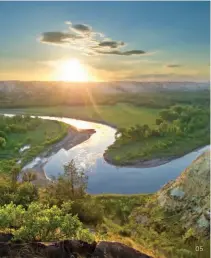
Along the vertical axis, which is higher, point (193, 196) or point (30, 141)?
point (30, 141)

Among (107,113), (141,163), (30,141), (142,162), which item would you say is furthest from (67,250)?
(107,113)

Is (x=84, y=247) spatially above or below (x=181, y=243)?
above

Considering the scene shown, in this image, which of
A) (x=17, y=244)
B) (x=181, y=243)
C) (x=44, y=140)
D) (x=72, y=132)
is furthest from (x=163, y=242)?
(x=72, y=132)

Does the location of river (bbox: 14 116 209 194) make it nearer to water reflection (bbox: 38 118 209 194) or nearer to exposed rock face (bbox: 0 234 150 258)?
water reflection (bbox: 38 118 209 194)

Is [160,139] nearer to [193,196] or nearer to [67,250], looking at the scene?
[193,196]

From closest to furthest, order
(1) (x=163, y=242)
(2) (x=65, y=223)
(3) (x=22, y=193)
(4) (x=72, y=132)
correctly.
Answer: (2) (x=65, y=223) → (1) (x=163, y=242) → (3) (x=22, y=193) → (4) (x=72, y=132)

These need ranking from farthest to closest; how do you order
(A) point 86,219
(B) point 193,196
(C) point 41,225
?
(B) point 193,196 → (A) point 86,219 → (C) point 41,225

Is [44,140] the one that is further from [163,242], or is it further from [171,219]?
[163,242]
